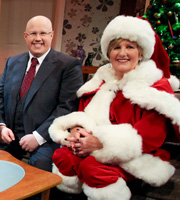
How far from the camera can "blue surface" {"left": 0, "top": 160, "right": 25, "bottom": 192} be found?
4.03ft

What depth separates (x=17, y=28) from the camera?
4.78m

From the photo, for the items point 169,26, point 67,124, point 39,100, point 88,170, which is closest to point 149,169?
point 88,170

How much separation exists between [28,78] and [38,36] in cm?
32

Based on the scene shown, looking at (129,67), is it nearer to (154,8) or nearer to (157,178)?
(157,178)

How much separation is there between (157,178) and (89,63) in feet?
11.1

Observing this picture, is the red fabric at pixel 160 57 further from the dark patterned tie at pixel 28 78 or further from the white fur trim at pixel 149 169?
the dark patterned tie at pixel 28 78

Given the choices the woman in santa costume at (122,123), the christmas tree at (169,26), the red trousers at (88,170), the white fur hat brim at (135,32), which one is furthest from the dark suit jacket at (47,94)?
the christmas tree at (169,26)


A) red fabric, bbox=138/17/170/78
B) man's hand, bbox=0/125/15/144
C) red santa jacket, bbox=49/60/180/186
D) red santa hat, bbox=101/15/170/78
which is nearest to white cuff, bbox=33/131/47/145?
man's hand, bbox=0/125/15/144

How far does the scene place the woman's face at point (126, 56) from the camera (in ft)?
5.13

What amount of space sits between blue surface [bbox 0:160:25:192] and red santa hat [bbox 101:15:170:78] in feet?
2.95

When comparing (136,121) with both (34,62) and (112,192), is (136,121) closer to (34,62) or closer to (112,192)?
(112,192)

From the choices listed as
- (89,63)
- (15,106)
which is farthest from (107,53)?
(89,63)

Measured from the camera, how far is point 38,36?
199 centimetres

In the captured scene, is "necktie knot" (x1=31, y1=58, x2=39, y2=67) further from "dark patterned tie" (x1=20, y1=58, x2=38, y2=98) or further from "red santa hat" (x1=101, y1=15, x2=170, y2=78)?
"red santa hat" (x1=101, y1=15, x2=170, y2=78)
